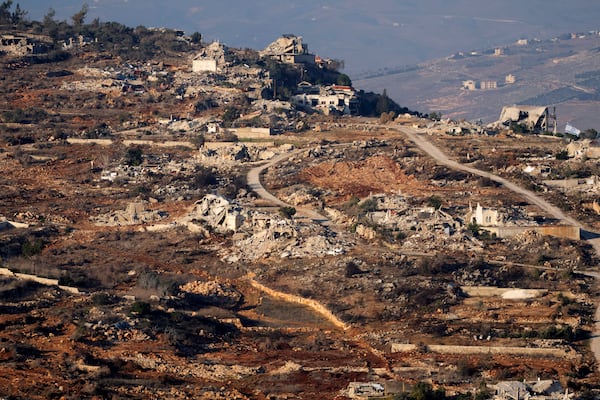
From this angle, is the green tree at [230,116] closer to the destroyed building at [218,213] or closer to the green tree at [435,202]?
the destroyed building at [218,213]

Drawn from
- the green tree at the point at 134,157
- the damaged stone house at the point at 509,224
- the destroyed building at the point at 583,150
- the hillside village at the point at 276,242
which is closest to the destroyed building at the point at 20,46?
the hillside village at the point at 276,242

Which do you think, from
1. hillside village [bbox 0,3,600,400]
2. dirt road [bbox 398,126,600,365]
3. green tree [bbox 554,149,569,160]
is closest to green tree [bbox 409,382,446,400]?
hillside village [bbox 0,3,600,400]

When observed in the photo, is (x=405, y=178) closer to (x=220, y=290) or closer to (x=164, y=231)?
(x=164, y=231)

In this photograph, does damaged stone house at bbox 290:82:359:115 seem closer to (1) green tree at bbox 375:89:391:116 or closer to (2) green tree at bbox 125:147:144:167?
(1) green tree at bbox 375:89:391:116

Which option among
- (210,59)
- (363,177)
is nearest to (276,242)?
(363,177)

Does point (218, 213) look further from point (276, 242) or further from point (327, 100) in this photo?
point (327, 100)

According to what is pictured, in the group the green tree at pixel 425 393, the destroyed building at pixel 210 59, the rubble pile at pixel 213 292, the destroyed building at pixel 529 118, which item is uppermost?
the destroyed building at pixel 210 59

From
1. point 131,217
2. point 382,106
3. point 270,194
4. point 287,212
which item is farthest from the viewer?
point 382,106
